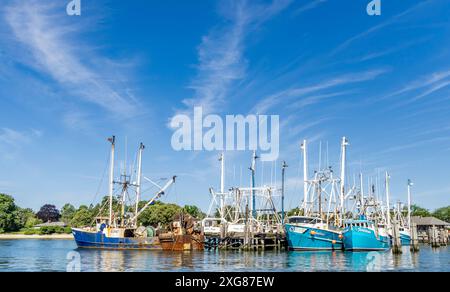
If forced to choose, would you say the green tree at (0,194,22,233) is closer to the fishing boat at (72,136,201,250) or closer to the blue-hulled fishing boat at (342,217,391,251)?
the fishing boat at (72,136,201,250)

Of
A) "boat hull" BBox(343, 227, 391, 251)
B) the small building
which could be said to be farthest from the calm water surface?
the small building

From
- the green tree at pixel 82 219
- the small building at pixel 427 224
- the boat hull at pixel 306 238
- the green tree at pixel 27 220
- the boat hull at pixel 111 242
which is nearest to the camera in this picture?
the boat hull at pixel 306 238

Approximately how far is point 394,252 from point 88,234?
164 feet

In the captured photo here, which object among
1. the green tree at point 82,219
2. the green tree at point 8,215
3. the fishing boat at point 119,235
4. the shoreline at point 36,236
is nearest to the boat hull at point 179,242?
the fishing boat at point 119,235

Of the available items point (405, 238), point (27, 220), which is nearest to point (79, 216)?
point (27, 220)

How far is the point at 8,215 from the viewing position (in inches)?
5856

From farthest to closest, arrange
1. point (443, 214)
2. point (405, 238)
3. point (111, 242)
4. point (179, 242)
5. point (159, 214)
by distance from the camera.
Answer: point (443, 214), point (159, 214), point (405, 238), point (111, 242), point (179, 242)

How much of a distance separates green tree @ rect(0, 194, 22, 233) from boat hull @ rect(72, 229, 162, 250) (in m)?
83.4

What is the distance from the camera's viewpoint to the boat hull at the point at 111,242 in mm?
71312

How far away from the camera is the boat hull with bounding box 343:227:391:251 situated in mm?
62938

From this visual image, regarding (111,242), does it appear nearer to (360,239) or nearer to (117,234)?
(117,234)

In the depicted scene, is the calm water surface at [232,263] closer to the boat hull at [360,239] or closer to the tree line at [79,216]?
the boat hull at [360,239]

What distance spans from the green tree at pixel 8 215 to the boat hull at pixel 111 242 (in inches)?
3284

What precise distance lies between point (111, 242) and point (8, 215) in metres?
91.8
